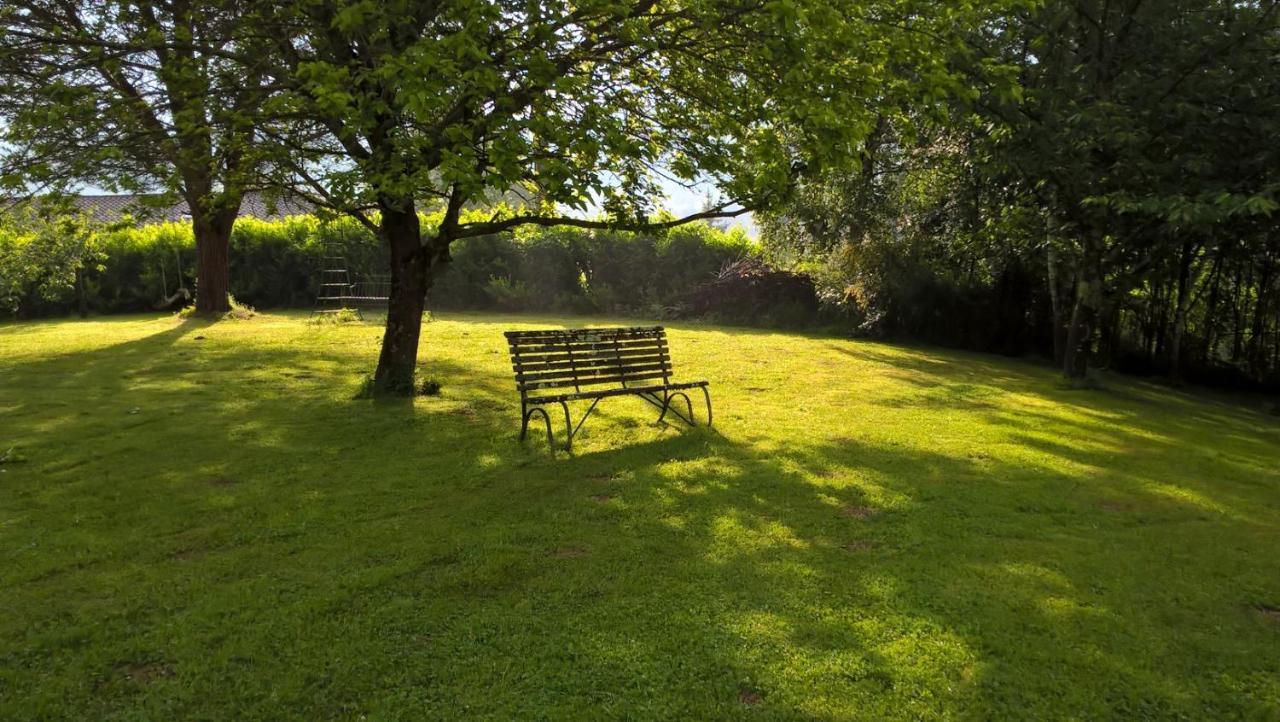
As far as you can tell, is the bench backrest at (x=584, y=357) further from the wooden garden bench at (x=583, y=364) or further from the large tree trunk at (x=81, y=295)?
the large tree trunk at (x=81, y=295)

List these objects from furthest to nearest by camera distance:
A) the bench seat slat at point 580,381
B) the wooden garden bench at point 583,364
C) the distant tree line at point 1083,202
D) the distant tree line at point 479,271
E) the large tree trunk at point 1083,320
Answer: the distant tree line at point 479,271 → the large tree trunk at point 1083,320 → the distant tree line at point 1083,202 → the bench seat slat at point 580,381 → the wooden garden bench at point 583,364

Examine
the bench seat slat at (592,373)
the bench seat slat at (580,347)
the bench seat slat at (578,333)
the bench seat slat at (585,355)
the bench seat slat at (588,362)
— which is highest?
the bench seat slat at (578,333)

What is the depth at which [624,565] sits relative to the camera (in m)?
4.25

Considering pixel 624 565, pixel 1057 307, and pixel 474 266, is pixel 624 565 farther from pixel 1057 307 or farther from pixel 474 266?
pixel 474 266

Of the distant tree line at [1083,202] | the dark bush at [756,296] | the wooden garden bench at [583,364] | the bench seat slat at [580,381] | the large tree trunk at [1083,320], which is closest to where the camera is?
the wooden garden bench at [583,364]

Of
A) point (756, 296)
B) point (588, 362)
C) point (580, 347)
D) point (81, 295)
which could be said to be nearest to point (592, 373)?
point (588, 362)

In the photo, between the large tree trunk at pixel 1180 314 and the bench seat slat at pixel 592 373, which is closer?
the bench seat slat at pixel 592 373

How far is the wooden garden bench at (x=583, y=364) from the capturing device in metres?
6.95

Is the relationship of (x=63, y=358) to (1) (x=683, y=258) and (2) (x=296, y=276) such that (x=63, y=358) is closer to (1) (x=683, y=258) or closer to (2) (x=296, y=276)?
(2) (x=296, y=276)

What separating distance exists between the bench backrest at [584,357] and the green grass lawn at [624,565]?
1.99 feet

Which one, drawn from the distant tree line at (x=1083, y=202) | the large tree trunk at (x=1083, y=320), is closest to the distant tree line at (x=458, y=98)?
the distant tree line at (x=1083, y=202)

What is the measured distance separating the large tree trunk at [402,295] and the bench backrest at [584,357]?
7.63ft

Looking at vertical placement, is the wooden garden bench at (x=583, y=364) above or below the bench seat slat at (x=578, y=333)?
below

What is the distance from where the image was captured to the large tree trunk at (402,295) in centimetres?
888
